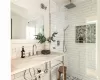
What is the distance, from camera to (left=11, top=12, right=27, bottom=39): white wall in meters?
1.56

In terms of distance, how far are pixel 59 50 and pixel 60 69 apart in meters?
0.52

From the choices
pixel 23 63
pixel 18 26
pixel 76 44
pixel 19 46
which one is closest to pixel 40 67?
pixel 19 46

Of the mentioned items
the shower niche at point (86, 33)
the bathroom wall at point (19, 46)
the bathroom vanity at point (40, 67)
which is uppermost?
the shower niche at point (86, 33)

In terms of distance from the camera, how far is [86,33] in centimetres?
241

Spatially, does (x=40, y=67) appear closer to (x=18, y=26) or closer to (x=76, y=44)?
(x=18, y=26)

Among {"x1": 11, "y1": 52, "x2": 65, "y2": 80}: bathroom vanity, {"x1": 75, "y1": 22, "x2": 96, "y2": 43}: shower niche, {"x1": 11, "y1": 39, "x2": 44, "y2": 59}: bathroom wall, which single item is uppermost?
{"x1": 75, "y1": 22, "x2": 96, "y2": 43}: shower niche

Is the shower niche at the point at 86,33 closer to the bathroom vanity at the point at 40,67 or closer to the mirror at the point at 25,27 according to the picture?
the bathroom vanity at the point at 40,67

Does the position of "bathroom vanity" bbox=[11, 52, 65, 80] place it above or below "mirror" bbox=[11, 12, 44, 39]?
below

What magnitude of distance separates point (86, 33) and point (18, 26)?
1698mm

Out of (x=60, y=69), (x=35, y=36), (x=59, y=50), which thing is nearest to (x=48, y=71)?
(x=60, y=69)

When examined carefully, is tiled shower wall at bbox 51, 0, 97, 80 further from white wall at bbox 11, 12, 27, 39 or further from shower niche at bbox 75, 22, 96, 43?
white wall at bbox 11, 12, 27, 39

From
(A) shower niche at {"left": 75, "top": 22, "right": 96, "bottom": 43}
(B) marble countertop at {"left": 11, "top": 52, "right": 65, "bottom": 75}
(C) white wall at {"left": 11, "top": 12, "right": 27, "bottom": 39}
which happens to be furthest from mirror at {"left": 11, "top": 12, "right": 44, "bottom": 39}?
(A) shower niche at {"left": 75, "top": 22, "right": 96, "bottom": 43}

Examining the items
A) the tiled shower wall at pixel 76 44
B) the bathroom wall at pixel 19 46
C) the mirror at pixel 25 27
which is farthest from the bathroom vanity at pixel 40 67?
the mirror at pixel 25 27

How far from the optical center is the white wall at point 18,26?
61.4 inches
